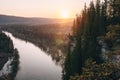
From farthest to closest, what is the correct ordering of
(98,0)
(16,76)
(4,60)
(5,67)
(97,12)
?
(4,60)
(5,67)
(16,76)
(98,0)
(97,12)

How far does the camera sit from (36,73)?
94.8m

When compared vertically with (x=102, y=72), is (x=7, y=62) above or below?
below

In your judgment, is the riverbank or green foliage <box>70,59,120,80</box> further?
the riverbank

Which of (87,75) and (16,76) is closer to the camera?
(87,75)

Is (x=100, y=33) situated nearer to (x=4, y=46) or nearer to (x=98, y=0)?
(x=98, y=0)

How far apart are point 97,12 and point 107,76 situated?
153ft

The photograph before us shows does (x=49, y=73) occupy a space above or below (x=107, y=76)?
below

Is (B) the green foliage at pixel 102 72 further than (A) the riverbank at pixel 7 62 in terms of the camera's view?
No

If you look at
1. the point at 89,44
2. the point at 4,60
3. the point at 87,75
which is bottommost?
the point at 4,60

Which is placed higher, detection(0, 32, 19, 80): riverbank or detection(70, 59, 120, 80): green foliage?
detection(70, 59, 120, 80): green foliage

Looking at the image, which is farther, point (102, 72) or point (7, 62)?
point (7, 62)

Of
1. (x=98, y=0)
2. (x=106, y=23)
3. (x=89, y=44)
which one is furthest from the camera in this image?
(x=98, y=0)

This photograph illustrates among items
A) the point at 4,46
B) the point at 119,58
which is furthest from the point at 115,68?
the point at 4,46

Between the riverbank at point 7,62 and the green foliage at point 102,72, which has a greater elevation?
the green foliage at point 102,72
